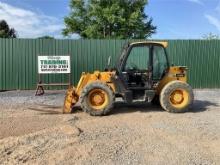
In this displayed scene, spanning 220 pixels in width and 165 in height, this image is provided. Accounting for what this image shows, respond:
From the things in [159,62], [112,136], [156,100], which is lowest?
[112,136]

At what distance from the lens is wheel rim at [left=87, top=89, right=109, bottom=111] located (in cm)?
1198

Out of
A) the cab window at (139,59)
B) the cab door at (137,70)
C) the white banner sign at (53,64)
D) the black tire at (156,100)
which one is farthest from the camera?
the white banner sign at (53,64)

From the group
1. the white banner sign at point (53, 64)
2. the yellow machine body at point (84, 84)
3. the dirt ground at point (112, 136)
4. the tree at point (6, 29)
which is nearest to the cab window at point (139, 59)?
the yellow machine body at point (84, 84)

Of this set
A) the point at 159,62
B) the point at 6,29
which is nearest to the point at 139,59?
the point at 159,62

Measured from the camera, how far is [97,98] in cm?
1205

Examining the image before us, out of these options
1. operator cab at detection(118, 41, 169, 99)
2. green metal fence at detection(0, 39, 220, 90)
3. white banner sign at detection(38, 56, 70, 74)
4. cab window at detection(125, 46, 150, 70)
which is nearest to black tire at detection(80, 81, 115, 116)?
operator cab at detection(118, 41, 169, 99)

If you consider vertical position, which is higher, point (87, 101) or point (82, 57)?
point (82, 57)

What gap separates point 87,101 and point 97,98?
0.97ft

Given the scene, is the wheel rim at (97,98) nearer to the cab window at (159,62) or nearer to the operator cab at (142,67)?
the operator cab at (142,67)

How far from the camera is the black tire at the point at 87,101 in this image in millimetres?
11875

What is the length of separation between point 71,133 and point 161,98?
402cm

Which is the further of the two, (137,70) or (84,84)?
(137,70)

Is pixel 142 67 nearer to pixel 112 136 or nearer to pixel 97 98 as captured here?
pixel 97 98

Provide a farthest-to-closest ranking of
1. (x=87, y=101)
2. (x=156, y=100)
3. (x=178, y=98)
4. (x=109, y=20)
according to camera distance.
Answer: (x=109, y=20) < (x=156, y=100) < (x=178, y=98) < (x=87, y=101)
